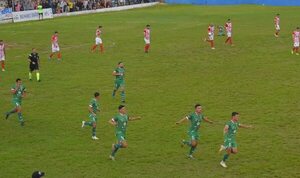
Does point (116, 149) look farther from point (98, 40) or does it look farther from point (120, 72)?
point (98, 40)

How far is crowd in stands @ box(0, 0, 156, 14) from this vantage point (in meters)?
76.4

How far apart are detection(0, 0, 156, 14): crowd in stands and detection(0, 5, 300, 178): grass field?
21747 mm

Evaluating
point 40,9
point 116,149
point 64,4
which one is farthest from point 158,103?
point 64,4

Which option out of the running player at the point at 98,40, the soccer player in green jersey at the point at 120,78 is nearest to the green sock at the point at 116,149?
the soccer player in green jersey at the point at 120,78

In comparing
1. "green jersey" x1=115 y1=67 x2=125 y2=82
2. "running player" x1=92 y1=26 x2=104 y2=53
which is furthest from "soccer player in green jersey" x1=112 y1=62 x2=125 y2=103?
"running player" x1=92 y1=26 x2=104 y2=53

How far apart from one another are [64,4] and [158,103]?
5635 centimetres

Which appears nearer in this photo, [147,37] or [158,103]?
[158,103]

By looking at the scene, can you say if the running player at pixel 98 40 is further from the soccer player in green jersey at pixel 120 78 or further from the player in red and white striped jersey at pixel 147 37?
the soccer player in green jersey at pixel 120 78

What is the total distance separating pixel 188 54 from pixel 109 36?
14.1 metres

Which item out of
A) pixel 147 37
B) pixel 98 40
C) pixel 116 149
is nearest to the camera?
pixel 116 149

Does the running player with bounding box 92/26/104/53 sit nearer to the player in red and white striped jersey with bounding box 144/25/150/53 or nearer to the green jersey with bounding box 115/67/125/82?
the player in red and white striped jersey with bounding box 144/25/150/53

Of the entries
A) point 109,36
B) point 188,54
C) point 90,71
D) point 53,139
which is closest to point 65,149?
point 53,139

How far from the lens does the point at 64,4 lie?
81.1 m

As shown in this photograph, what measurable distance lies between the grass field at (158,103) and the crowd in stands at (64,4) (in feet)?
71.3
